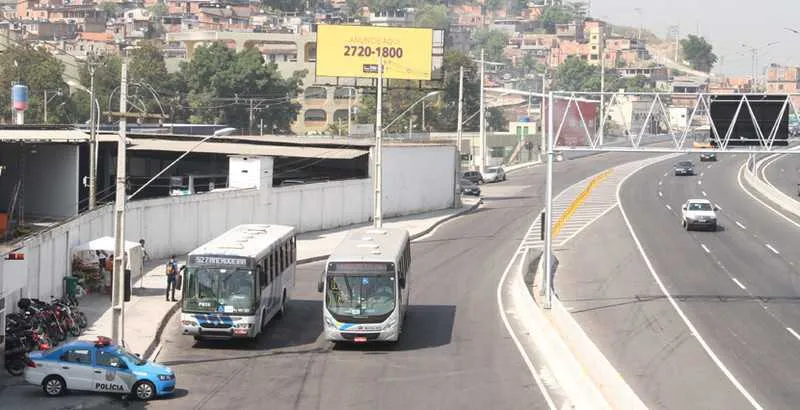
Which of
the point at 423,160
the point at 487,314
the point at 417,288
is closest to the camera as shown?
the point at 487,314

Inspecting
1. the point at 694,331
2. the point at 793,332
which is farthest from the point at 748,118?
the point at 694,331

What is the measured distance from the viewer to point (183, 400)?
2702 cm

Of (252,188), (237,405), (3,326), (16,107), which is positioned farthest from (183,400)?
(16,107)

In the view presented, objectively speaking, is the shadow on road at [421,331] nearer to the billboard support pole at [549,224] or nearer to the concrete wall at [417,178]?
the billboard support pole at [549,224]

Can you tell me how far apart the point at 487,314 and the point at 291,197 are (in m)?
24.7

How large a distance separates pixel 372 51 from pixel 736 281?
4881 centimetres

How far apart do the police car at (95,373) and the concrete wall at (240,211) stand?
5.74 m

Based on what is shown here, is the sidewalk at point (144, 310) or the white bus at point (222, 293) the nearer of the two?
the white bus at point (222, 293)

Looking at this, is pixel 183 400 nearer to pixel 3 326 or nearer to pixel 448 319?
pixel 3 326

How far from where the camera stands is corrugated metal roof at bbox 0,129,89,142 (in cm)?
4970

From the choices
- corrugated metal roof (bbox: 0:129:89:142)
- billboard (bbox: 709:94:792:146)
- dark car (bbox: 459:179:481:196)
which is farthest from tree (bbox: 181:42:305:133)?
billboard (bbox: 709:94:792:146)

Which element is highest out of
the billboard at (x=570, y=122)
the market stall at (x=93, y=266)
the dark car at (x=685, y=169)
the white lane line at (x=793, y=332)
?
the billboard at (x=570, y=122)

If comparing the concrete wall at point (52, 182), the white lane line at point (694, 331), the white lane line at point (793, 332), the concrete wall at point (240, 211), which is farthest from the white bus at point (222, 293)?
the concrete wall at point (52, 182)

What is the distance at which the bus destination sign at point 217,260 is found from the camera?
32.7m
